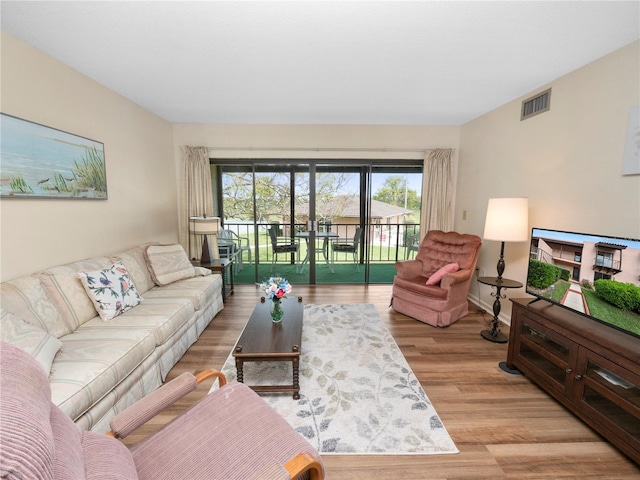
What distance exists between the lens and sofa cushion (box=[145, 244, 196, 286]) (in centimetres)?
308

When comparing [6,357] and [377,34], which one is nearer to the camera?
[6,357]

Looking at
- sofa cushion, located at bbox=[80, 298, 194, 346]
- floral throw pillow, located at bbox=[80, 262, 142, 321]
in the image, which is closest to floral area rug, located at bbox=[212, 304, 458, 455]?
sofa cushion, located at bbox=[80, 298, 194, 346]

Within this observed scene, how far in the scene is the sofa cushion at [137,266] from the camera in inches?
111

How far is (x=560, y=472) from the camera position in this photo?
58.4 inches

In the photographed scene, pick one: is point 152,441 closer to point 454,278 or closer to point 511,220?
point 454,278

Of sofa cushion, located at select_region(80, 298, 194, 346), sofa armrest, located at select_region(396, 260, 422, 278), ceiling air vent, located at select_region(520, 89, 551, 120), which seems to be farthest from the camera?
sofa armrest, located at select_region(396, 260, 422, 278)

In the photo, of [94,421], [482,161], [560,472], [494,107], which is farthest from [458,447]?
[494,107]

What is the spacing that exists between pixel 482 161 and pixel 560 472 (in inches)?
135

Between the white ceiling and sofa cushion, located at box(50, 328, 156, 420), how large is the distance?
83.6 inches

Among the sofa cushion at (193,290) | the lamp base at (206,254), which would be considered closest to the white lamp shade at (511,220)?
the sofa cushion at (193,290)

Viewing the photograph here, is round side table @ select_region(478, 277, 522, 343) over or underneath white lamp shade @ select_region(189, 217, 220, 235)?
underneath

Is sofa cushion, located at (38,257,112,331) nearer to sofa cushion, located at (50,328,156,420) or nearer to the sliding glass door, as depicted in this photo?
sofa cushion, located at (50,328,156,420)

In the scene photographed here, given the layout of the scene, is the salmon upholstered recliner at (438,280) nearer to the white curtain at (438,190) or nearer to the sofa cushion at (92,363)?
the white curtain at (438,190)

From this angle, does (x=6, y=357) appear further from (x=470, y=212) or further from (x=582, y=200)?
(x=470, y=212)
